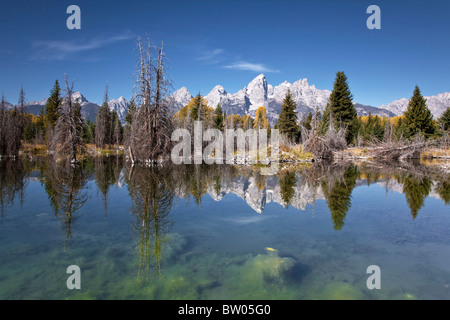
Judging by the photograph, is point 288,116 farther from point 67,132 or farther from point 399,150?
point 67,132

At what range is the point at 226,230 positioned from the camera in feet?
23.8

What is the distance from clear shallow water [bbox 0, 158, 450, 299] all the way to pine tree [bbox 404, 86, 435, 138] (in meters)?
40.6

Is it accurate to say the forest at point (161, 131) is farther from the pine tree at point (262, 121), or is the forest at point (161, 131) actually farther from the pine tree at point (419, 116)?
the pine tree at point (262, 121)

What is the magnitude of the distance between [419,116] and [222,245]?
5020cm

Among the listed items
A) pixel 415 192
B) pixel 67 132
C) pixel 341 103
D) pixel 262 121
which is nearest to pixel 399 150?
pixel 341 103

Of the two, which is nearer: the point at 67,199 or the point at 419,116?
the point at 67,199

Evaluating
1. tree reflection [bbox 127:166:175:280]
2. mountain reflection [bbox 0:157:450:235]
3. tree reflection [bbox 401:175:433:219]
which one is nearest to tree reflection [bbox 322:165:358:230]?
mountain reflection [bbox 0:157:450:235]

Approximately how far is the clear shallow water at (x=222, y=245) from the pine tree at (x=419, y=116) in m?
40.6

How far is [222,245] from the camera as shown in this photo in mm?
6141

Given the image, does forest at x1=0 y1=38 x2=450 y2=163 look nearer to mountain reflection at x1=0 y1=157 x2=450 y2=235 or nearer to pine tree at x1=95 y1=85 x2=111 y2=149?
pine tree at x1=95 y1=85 x2=111 y2=149

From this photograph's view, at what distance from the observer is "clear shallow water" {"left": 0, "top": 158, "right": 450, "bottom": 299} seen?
13.9ft

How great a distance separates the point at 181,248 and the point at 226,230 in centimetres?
169

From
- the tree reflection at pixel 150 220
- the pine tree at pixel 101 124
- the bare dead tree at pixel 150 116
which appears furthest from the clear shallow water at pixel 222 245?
the pine tree at pixel 101 124

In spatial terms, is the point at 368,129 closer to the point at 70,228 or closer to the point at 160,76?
the point at 160,76
